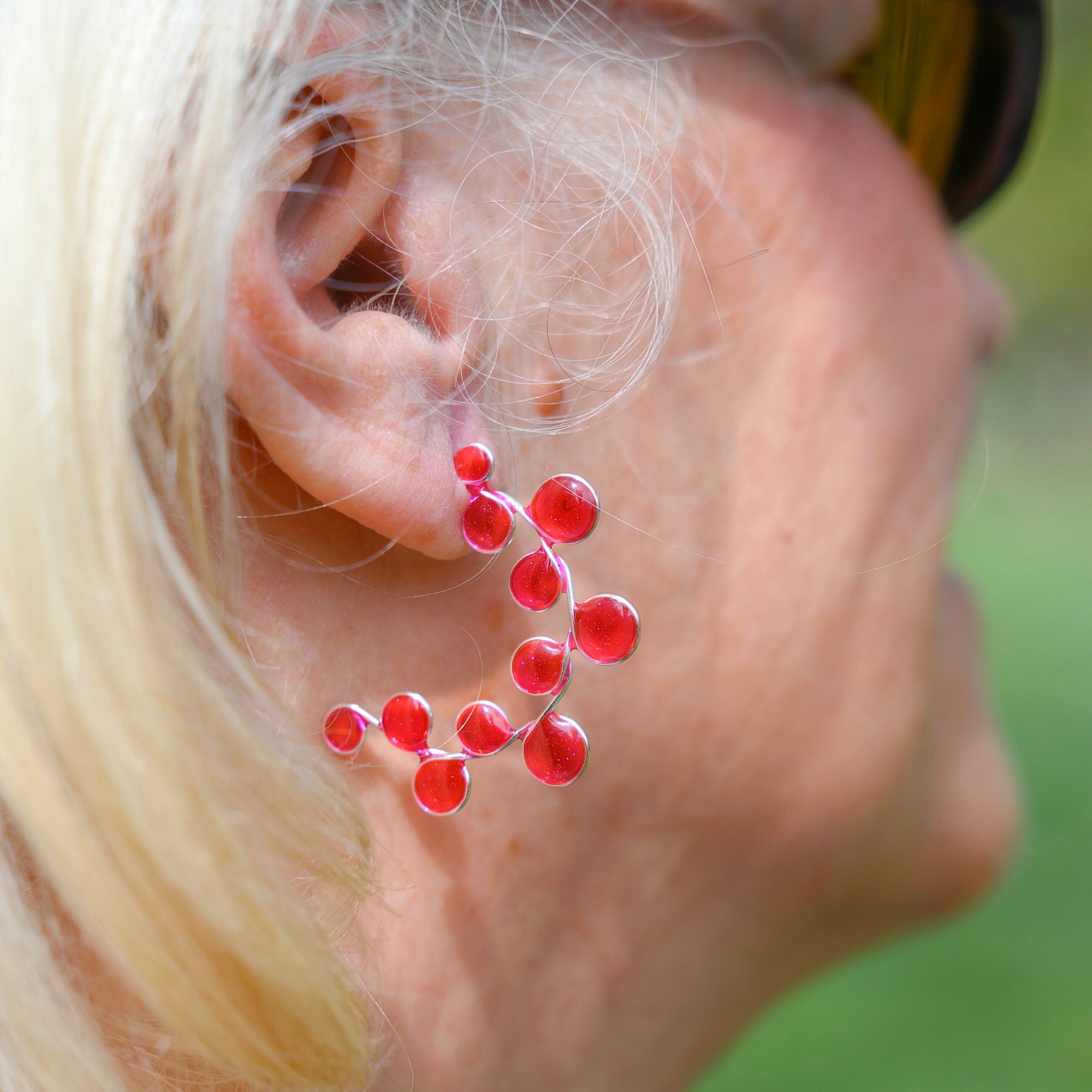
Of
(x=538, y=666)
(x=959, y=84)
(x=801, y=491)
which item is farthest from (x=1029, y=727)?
(x=538, y=666)

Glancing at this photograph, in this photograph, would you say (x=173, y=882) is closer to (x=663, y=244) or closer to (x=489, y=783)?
(x=489, y=783)

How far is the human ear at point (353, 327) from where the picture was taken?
40 cm

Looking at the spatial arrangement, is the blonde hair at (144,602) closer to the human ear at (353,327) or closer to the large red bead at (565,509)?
the human ear at (353,327)

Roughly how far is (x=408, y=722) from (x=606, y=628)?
112 millimetres

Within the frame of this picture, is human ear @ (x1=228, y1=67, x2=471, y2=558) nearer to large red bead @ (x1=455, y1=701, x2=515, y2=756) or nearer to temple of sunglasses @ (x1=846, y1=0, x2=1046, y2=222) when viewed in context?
large red bead @ (x1=455, y1=701, x2=515, y2=756)

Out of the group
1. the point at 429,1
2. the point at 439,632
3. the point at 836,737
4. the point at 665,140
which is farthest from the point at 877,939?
the point at 429,1

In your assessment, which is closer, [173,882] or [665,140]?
[173,882]

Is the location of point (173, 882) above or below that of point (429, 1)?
below

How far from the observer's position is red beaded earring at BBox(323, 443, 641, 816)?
453 millimetres

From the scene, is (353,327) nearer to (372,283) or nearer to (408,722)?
(372,283)

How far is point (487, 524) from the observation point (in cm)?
46

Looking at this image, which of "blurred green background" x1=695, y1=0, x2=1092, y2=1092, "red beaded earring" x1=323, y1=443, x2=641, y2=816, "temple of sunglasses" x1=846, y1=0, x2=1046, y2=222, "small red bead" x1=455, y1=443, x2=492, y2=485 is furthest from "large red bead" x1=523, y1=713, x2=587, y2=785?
"temple of sunglasses" x1=846, y1=0, x2=1046, y2=222

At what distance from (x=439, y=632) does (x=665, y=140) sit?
0.99 feet

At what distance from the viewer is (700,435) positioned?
597 millimetres
